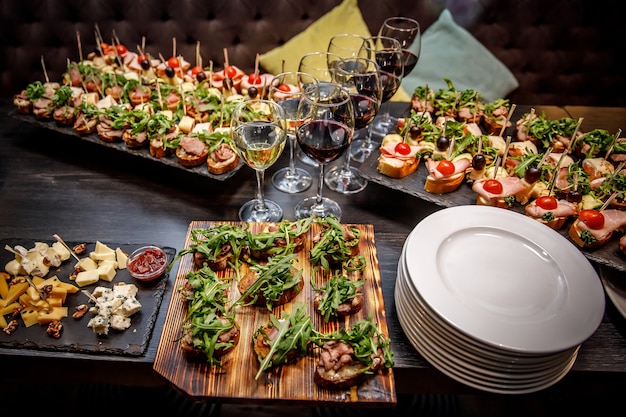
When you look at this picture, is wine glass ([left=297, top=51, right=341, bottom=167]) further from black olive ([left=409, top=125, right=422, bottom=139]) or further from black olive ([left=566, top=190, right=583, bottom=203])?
black olive ([left=566, top=190, right=583, bottom=203])

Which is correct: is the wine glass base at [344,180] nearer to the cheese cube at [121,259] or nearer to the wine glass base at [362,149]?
the wine glass base at [362,149]

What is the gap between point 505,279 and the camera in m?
1.34

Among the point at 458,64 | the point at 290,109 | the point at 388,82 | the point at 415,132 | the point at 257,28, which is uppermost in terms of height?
the point at 388,82

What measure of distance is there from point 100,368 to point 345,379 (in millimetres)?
707

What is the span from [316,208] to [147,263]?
2.09 feet

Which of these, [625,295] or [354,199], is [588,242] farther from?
[354,199]

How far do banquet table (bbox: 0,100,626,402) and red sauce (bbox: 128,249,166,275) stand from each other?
6cm

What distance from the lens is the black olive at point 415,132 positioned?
1.96 meters

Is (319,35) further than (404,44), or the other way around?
(319,35)

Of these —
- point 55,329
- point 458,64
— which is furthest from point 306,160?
point 458,64

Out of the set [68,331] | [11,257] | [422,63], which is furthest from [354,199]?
[422,63]

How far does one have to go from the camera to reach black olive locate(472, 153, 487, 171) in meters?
1.74

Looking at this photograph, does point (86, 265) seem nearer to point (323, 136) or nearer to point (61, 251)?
point (61, 251)

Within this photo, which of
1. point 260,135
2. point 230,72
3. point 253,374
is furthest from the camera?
point 230,72
